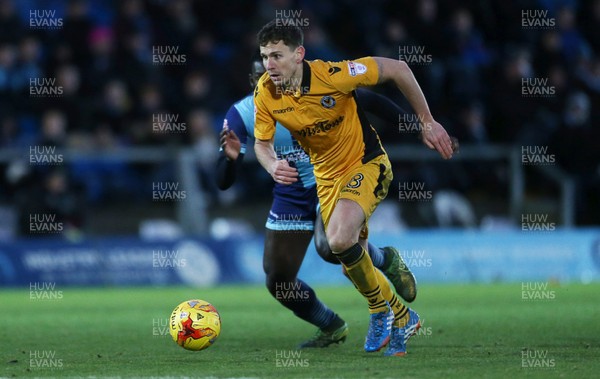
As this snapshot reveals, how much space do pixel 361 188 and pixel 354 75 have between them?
79 centimetres

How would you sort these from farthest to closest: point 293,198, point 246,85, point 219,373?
point 246,85 < point 293,198 < point 219,373

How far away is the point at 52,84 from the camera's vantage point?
1764 cm

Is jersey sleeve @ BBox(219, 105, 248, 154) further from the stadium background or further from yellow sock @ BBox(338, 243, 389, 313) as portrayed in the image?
the stadium background

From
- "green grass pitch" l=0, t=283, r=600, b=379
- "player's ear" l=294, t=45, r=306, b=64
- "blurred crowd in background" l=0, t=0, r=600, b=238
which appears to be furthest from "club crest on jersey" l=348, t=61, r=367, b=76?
"blurred crowd in background" l=0, t=0, r=600, b=238

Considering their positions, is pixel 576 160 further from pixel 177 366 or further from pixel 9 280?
pixel 177 366

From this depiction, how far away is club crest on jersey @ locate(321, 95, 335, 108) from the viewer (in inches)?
327

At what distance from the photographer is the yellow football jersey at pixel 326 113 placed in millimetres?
8289

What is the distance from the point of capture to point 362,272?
26.9ft

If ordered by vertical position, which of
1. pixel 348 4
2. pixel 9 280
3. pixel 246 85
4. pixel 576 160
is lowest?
pixel 9 280

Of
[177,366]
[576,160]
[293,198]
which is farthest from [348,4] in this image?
[177,366]

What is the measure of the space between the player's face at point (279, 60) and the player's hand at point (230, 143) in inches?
37.6

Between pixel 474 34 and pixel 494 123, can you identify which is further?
pixel 474 34

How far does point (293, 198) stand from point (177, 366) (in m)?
2.08

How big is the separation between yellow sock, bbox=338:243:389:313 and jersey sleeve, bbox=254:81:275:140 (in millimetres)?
1039
